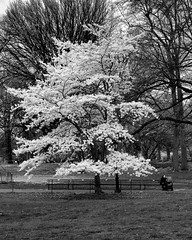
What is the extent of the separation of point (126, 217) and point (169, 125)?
25.9 ft

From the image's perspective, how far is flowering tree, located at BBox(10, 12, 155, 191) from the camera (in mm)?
17484

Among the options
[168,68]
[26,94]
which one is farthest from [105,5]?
[168,68]

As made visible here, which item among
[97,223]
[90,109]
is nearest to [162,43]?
[90,109]

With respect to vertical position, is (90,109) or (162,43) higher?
(162,43)

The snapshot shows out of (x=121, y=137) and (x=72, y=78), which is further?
(x=72, y=78)

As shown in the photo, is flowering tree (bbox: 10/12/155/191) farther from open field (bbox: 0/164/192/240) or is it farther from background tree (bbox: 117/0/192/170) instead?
open field (bbox: 0/164/192/240)

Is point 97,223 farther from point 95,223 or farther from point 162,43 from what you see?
point 162,43

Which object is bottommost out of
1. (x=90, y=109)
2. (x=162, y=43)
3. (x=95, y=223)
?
(x=95, y=223)

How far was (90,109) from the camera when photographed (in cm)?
1934

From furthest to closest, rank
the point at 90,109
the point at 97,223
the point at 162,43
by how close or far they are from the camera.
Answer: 1. the point at 90,109
2. the point at 162,43
3. the point at 97,223

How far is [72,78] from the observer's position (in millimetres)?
18938

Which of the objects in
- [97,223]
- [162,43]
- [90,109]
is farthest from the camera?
[90,109]

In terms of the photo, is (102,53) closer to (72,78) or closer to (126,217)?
(72,78)

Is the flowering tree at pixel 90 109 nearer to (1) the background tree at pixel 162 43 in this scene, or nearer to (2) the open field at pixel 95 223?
(1) the background tree at pixel 162 43
